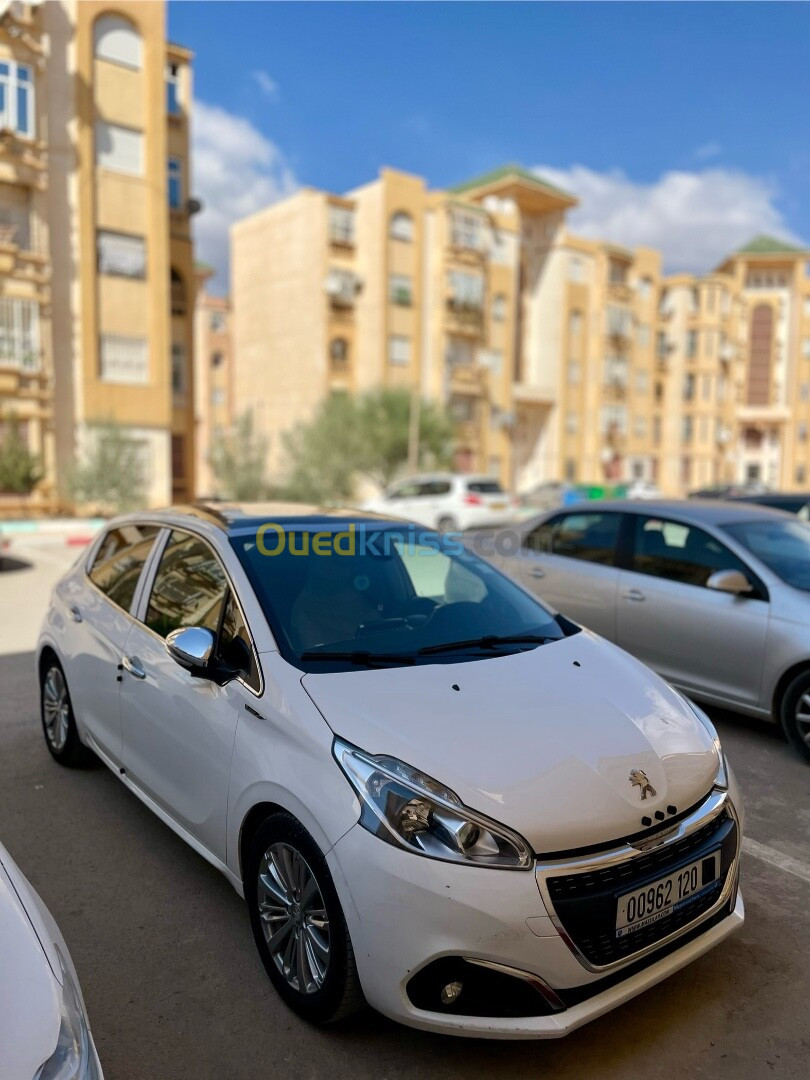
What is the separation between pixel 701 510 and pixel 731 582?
101 centimetres

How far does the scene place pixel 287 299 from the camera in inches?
1650

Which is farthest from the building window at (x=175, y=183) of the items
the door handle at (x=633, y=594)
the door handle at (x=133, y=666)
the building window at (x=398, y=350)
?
the door handle at (x=133, y=666)

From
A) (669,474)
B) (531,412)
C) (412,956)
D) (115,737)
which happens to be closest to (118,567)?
(115,737)

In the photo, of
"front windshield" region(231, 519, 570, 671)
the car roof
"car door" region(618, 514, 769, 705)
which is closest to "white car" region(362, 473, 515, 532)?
→ the car roof

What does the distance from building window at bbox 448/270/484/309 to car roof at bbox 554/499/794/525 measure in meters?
37.0

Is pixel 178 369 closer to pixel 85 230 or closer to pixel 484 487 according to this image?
pixel 85 230

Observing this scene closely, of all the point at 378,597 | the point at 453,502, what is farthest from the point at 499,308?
the point at 378,597

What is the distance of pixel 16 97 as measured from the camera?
83.4ft

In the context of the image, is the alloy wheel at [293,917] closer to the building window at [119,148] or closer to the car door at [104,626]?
the car door at [104,626]

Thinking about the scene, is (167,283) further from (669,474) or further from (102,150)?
(669,474)

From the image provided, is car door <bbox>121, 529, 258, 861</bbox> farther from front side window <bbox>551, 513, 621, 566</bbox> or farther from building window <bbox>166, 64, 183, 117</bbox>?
building window <bbox>166, 64, 183, 117</bbox>

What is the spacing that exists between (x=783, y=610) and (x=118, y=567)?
394 centimetres

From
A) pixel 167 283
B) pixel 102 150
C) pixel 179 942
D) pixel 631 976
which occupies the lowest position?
pixel 179 942

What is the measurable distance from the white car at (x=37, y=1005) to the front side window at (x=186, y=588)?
4.73 ft
